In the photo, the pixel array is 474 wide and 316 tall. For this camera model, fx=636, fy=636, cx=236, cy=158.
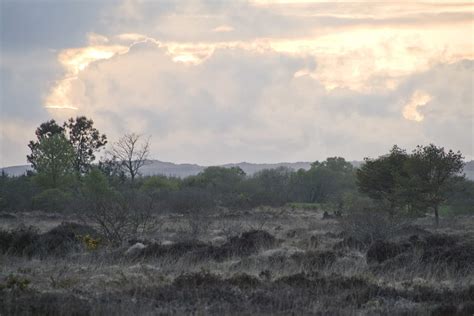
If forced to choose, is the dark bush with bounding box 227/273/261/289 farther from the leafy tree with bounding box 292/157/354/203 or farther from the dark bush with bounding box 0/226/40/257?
the leafy tree with bounding box 292/157/354/203

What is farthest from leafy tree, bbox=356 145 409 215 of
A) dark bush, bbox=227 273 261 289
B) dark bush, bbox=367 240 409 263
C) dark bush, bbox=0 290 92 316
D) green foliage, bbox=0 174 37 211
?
dark bush, bbox=0 290 92 316

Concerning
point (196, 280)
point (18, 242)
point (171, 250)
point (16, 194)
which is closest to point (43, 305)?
point (196, 280)

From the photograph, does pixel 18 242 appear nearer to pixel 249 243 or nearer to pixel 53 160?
pixel 249 243

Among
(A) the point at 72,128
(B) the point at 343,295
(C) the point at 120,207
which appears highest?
(A) the point at 72,128

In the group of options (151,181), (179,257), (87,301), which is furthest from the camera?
(151,181)

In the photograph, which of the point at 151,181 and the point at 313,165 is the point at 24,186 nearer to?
the point at 151,181

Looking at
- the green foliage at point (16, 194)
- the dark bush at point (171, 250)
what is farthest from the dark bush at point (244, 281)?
the green foliage at point (16, 194)

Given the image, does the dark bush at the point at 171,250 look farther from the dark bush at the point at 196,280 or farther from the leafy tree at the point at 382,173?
the leafy tree at the point at 382,173

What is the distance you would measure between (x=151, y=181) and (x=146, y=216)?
52.4m

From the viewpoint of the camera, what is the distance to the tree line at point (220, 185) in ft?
126

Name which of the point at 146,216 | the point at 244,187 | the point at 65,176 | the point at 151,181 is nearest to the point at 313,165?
the point at 244,187

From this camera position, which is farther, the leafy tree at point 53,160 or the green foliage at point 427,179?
the leafy tree at point 53,160

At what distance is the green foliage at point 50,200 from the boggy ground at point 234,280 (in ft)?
120

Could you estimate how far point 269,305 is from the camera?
9.42 metres
